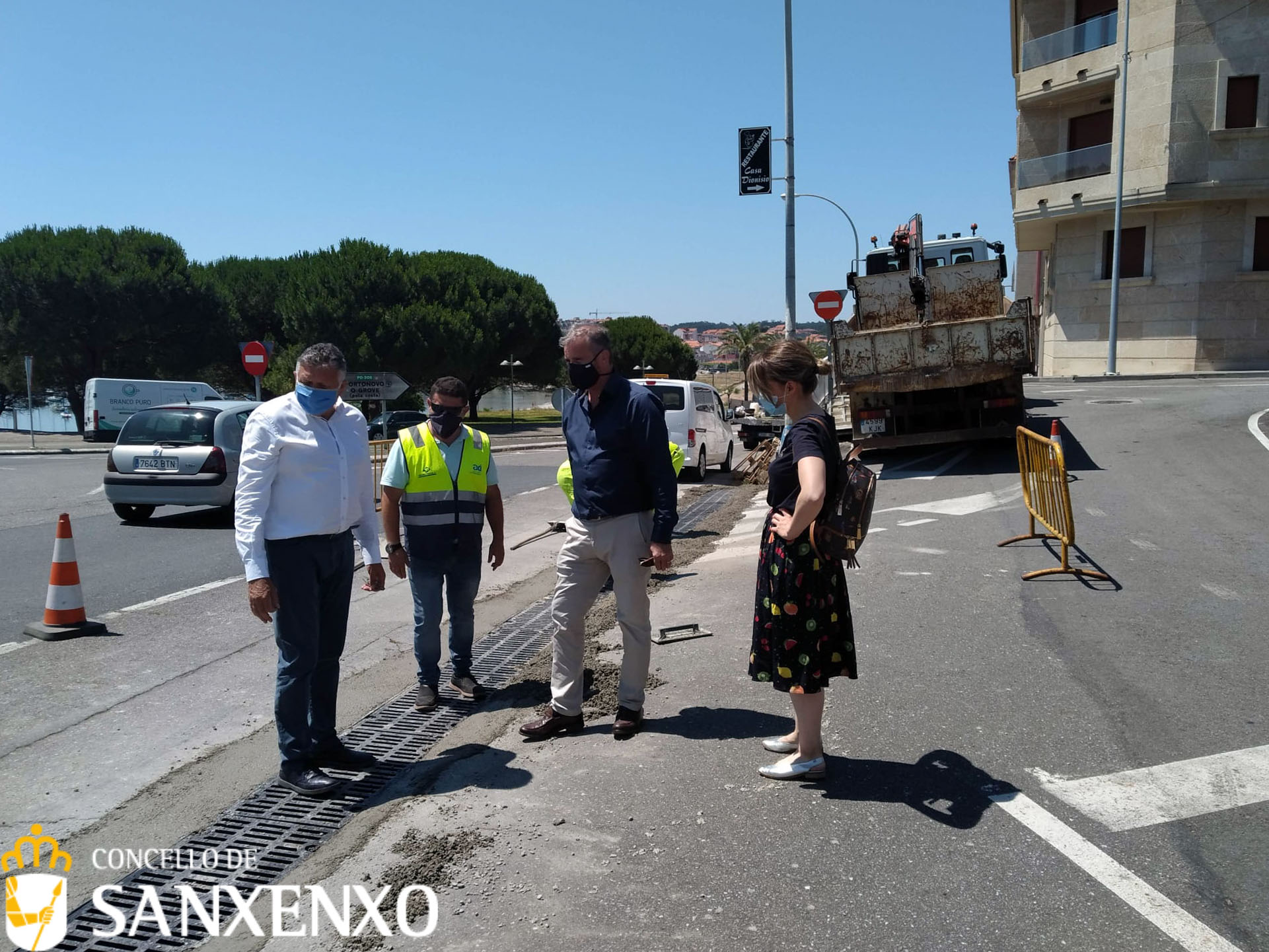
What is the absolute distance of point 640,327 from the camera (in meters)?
79.7

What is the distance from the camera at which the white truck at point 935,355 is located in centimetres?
1327

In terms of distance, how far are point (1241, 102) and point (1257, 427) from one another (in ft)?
71.6

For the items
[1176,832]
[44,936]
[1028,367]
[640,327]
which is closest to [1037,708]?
[1176,832]

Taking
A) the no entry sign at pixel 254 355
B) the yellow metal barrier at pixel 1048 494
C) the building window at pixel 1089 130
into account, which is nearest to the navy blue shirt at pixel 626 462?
the yellow metal barrier at pixel 1048 494

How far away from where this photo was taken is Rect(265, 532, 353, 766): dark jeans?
157 inches

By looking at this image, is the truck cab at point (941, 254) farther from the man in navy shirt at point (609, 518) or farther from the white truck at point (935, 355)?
the man in navy shirt at point (609, 518)

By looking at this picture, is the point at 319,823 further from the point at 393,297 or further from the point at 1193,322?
the point at 393,297

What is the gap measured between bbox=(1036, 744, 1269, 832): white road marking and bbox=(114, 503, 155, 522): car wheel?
12045 millimetres

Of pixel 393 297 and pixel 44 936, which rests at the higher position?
pixel 393 297

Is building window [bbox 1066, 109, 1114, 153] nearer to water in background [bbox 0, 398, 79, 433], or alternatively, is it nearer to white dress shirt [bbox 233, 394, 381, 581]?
white dress shirt [bbox 233, 394, 381, 581]

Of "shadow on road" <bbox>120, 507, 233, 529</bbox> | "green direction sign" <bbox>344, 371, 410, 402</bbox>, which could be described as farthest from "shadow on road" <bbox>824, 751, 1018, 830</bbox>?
"green direction sign" <bbox>344, 371, 410, 402</bbox>

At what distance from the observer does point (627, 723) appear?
4.49 m

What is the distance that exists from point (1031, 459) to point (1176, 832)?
5389 mm

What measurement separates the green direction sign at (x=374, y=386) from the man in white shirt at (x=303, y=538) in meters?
9.10
